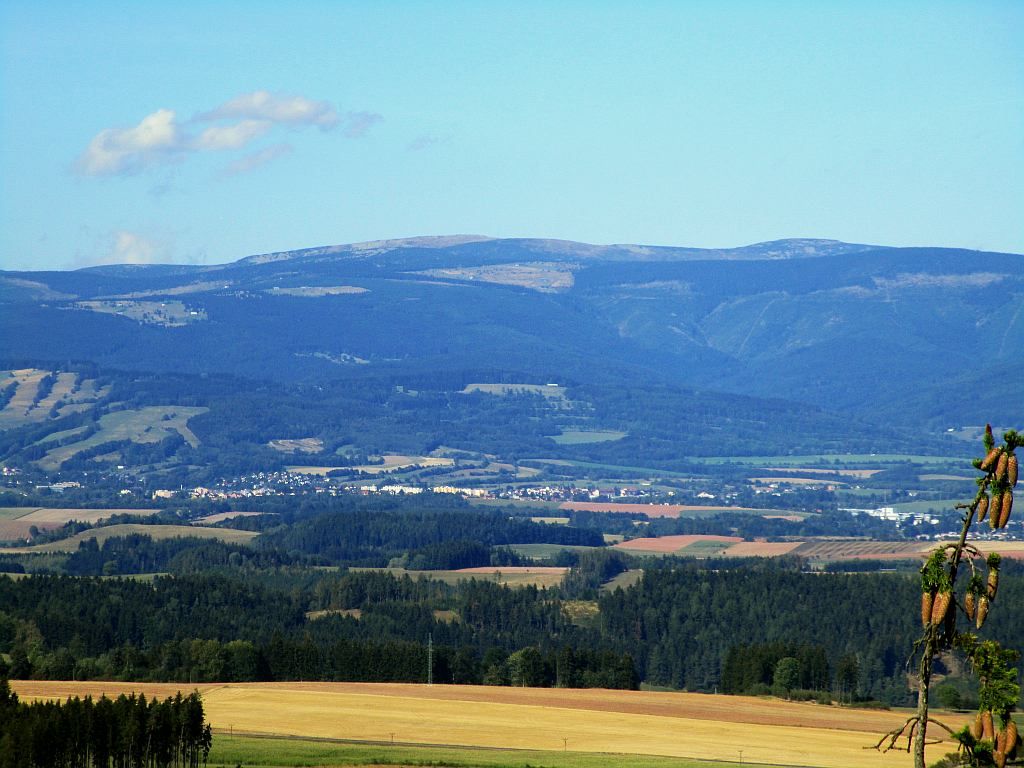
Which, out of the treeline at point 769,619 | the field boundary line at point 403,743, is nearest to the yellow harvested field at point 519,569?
the treeline at point 769,619

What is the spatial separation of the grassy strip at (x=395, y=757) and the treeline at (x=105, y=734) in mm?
2330

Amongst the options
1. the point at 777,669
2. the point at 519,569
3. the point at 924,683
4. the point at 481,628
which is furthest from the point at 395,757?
the point at 519,569

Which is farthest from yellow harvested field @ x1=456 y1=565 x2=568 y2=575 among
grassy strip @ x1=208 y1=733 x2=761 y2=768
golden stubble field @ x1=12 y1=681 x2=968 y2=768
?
grassy strip @ x1=208 y1=733 x2=761 y2=768

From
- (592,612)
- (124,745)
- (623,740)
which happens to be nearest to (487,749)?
(623,740)

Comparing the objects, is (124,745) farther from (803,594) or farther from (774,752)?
(803,594)

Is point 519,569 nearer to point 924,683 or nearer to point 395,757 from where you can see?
point 395,757

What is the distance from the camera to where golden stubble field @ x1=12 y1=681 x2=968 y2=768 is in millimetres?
73000

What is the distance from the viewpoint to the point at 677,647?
134625 mm

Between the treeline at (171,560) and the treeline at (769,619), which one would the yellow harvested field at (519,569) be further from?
the treeline at (769,619)

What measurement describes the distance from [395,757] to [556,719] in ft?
54.1

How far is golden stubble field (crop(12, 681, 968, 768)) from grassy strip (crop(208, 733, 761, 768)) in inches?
97.9

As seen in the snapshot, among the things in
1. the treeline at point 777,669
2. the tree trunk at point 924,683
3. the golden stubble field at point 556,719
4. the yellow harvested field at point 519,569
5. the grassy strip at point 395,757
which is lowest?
the yellow harvested field at point 519,569

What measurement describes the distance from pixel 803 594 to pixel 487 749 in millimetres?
78104

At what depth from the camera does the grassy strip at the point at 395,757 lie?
6631cm
